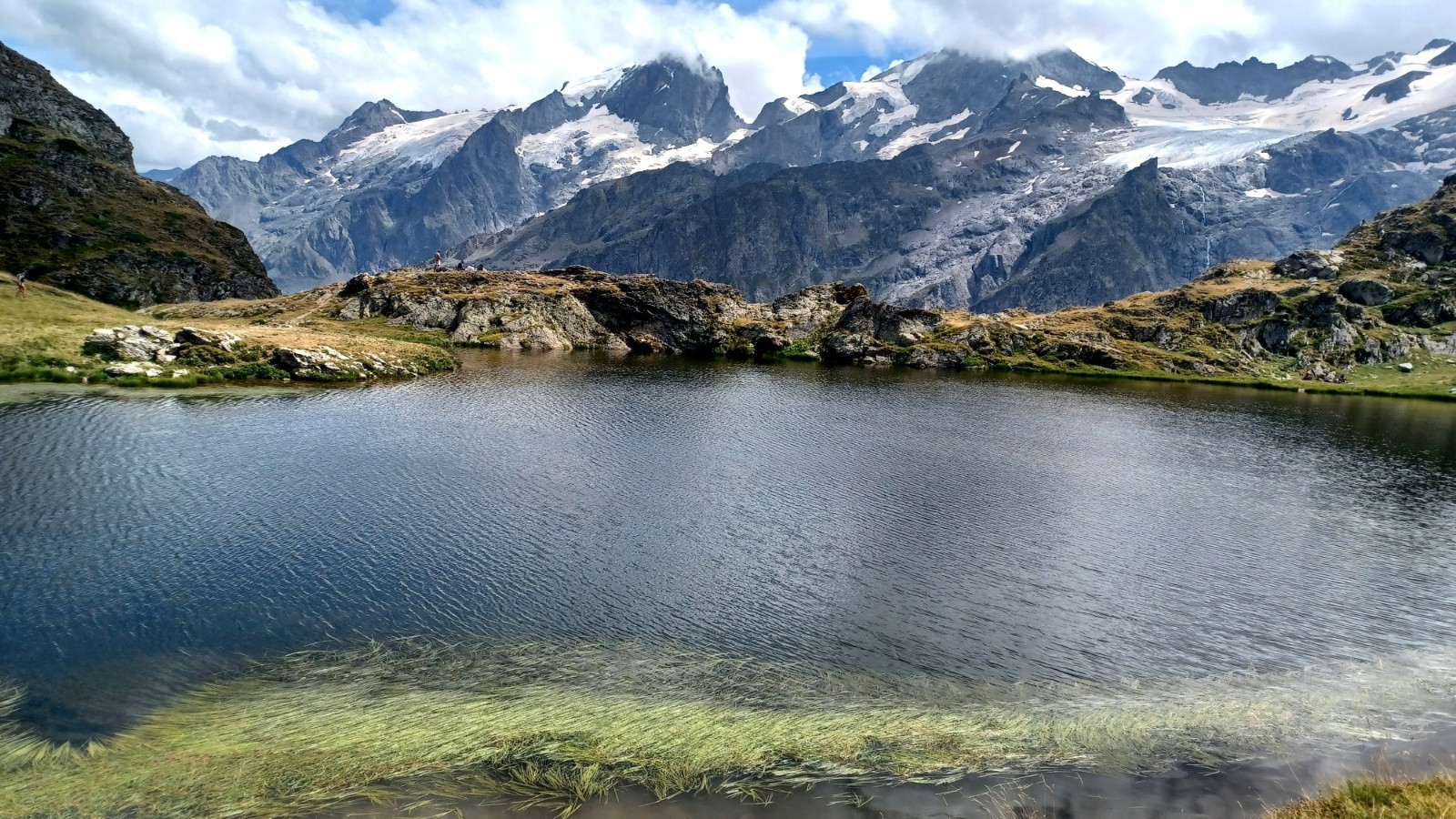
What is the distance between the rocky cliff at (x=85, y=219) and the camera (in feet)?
492

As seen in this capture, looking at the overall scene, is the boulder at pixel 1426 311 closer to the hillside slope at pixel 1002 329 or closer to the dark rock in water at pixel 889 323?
the hillside slope at pixel 1002 329

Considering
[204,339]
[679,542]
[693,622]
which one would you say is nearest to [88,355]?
[204,339]

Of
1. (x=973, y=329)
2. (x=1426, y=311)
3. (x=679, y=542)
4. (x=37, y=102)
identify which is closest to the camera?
(x=679, y=542)

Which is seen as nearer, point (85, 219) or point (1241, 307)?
point (85, 219)

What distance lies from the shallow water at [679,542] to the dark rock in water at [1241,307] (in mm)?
122767

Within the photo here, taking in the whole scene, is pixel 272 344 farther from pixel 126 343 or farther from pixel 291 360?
pixel 126 343

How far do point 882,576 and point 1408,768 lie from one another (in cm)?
2074

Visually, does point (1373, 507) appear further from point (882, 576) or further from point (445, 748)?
point (445, 748)

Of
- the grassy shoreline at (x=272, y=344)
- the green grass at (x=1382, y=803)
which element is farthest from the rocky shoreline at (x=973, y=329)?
the green grass at (x=1382, y=803)

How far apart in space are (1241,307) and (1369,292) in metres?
29.9

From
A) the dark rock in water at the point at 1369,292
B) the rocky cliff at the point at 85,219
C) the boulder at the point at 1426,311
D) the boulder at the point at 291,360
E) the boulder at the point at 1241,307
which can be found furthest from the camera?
the boulder at the point at 1241,307

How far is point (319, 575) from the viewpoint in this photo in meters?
34.8

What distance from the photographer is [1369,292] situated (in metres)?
186

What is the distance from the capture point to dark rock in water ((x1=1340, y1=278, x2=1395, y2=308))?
185 meters
